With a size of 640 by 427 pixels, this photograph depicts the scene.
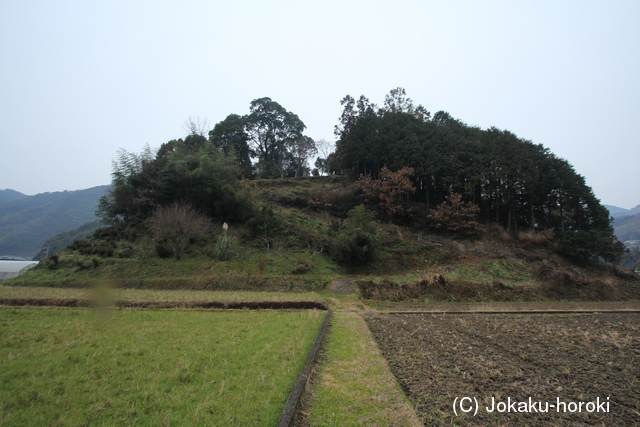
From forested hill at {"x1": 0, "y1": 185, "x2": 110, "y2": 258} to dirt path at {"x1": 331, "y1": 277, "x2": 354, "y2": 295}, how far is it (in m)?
57.9

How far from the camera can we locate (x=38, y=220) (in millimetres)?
65438

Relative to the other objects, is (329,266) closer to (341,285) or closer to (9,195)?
(341,285)

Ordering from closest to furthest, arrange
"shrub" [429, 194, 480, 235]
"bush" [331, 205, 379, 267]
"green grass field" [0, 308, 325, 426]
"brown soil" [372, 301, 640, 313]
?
"green grass field" [0, 308, 325, 426] < "brown soil" [372, 301, 640, 313] < "bush" [331, 205, 379, 267] < "shrub" [429, 194, 480, 235]

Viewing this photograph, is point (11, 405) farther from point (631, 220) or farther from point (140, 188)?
point (631, 220)

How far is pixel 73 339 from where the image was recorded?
5738mm

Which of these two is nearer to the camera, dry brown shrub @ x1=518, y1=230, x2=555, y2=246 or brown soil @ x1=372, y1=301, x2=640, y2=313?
brown soil @ x1=372, y1=301, x2=640, y2=313

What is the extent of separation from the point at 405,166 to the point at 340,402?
2564cm

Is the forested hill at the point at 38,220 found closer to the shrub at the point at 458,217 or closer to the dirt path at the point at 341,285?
the dirt path at the point at 341,285

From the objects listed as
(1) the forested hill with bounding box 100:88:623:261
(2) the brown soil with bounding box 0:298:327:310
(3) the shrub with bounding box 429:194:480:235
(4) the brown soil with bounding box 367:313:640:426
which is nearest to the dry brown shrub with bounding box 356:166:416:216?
(1) the forested hill with bounding box 100:88:623:261

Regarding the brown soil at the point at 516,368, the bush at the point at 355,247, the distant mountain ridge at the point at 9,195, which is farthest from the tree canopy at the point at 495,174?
the distant mountain ridge at the point at 9,195

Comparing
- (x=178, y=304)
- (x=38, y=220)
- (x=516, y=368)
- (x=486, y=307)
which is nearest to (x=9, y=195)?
(x=38, y=220)

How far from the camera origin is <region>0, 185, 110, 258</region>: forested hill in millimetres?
54844

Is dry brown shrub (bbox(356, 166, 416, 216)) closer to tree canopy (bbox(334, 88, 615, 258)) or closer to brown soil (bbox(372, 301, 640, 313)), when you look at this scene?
tree canopy (bbox(334, 88, 615, 258))

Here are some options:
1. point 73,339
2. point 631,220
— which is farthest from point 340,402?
point 631,220
